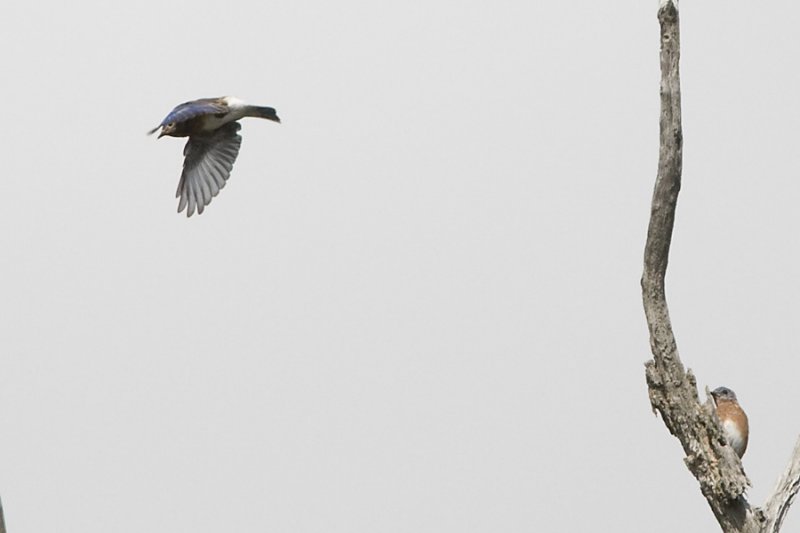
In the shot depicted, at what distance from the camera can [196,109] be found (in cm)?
899

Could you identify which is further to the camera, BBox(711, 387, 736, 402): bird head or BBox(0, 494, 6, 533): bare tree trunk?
BBox(711, 387, 736, 402): bird head

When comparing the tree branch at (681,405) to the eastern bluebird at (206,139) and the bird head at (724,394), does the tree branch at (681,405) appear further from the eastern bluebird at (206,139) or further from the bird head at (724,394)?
the eastern bluebird at (206,139)

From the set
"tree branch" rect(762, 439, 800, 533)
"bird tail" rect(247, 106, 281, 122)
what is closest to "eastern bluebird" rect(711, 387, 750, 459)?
"tree branch" rect(762, 439, 800, 533)

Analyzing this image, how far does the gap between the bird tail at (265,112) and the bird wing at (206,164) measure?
1.52 feet

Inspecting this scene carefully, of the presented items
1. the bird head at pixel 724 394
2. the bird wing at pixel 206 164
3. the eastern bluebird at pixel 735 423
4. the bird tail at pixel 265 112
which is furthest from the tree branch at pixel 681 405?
the bird wing at pixel 206 164

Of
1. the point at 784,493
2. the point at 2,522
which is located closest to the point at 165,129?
the point at 2,522

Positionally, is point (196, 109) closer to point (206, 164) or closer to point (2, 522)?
point (206, 164)

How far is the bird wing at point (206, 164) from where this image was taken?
9.31 m

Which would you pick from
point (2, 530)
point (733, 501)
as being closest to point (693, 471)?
point (733, 501)

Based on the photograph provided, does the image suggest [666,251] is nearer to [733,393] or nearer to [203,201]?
[733,393]

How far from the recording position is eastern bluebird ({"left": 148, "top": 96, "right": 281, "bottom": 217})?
902 centimetres

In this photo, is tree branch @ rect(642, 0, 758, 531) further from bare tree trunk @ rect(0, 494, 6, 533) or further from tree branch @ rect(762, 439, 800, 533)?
bare tree trunk @ rect(0, 494, 6, 533)

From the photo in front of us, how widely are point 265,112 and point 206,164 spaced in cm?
73

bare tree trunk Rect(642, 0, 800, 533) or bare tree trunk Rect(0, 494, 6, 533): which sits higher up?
bare tree trunk Rect(642, 0, 800, 533)
